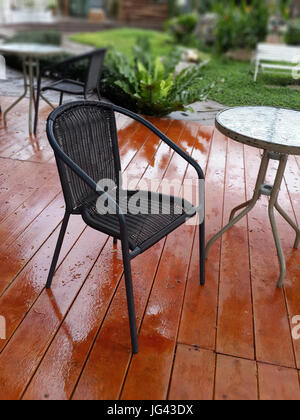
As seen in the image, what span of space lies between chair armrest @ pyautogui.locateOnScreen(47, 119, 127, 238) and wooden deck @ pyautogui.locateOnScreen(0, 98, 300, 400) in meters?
0.46

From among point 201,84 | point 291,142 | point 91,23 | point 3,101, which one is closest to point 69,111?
point 291,142

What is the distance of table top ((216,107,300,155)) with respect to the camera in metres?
1.50

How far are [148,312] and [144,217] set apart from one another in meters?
0.39

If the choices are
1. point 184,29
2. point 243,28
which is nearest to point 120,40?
point 184,29

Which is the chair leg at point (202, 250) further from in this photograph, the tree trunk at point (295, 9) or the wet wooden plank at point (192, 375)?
the tree trunk at point (295, 9)

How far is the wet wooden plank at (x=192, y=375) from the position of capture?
1247 millimetres

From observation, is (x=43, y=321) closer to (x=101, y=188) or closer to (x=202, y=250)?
(x=101, y=188)

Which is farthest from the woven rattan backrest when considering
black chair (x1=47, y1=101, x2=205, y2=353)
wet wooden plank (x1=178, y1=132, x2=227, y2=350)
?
wet wooden plank (x1=178, y1=132, x2=227, y2=350)

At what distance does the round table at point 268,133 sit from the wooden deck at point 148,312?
0.19m

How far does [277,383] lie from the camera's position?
1303 mm

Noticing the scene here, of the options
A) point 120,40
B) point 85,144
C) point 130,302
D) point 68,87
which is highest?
point 85,144

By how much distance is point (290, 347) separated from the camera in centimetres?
145
